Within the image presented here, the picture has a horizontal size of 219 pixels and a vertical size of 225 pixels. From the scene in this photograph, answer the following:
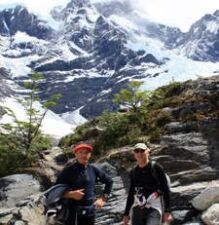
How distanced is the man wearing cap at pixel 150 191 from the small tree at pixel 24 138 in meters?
10.5

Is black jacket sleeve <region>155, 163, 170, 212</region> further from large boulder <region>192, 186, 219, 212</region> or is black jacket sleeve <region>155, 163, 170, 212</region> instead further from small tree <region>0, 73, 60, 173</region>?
small tree <region>0, 73, 60, 173</region>

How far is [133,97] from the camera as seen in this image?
19062 mm

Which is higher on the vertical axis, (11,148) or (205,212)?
(11,148)

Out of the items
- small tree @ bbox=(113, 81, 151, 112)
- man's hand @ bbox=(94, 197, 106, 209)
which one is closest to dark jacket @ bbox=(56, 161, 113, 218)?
man's hand @ bbox=(94, 197, 106, 209)

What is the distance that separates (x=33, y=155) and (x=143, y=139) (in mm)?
Answer: 4394

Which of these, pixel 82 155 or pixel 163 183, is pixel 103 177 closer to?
pixel 82 155

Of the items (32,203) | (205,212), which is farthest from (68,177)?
(32,203)

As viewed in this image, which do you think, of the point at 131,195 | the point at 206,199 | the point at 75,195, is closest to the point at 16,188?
the point at 206,199

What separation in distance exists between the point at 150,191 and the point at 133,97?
1011 cm

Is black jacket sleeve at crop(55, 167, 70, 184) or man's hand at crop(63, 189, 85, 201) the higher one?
black jacket sleeve at crop(55, 167, 70, 184)

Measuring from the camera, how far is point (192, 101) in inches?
686

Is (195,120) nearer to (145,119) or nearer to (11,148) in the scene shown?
(145,119)

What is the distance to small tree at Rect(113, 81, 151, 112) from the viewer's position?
1906cm

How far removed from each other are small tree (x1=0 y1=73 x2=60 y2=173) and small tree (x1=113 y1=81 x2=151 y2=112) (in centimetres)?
257
